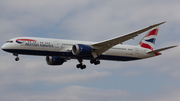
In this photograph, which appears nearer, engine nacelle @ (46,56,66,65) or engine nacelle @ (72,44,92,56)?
engine nacelle @ (72,44,92,56)

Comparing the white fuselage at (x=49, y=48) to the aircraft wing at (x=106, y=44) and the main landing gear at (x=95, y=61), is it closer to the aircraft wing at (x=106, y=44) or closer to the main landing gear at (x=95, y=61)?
the main landing gear at (x=95, y=61)

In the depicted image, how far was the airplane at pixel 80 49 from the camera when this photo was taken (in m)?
41.4

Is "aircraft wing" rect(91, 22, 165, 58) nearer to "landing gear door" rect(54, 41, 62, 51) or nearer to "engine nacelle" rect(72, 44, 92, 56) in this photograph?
"engine nacelle" rect(72, 44, 92, 56)

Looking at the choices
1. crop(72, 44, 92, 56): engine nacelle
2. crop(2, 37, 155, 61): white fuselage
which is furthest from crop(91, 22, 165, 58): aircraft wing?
crop(72, 44, 92, 56): engine nacelle

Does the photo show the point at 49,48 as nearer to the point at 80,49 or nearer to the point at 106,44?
the point at 80,49

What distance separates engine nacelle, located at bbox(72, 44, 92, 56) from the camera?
42062 mm

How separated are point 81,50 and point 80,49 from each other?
22cm

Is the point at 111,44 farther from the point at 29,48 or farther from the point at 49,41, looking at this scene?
the point at 29,48

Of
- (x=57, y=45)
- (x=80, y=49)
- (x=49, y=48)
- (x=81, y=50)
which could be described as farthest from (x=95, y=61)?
(x=49, y=48)

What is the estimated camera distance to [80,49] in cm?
4219

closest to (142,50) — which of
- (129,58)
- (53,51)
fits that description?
(129,58)

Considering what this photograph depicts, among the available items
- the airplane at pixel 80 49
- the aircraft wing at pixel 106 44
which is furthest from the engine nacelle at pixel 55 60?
the aircraft wing at pixel 106 44

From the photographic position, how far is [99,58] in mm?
47062

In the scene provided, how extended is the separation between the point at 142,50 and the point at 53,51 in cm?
1698
